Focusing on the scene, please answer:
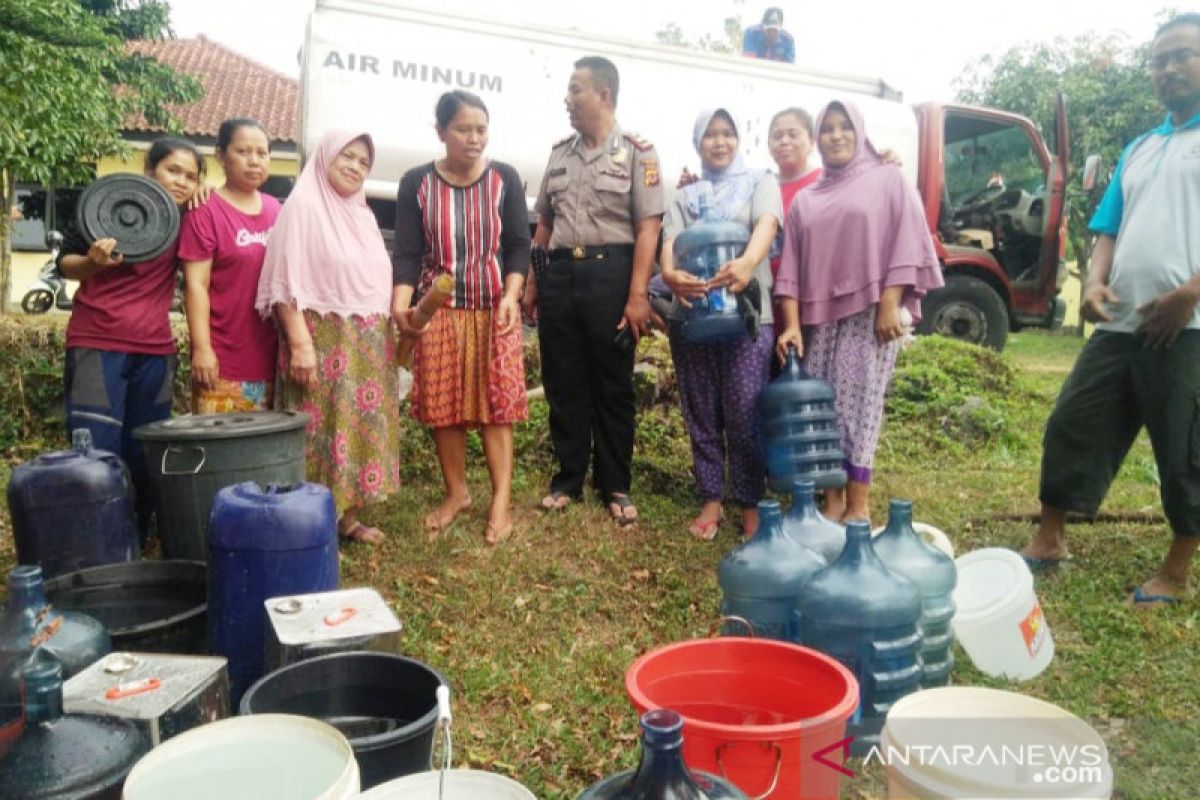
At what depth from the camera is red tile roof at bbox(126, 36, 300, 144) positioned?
16.7 m

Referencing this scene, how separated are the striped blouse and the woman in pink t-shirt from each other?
0.56 meters

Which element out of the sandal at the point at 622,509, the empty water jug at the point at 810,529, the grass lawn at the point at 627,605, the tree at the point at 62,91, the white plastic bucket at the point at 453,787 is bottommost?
the grass lawn at the point at 627,605

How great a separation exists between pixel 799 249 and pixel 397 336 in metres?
1.82

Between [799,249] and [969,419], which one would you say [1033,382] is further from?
[799,249]

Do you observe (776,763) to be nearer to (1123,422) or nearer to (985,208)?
(1123,422)

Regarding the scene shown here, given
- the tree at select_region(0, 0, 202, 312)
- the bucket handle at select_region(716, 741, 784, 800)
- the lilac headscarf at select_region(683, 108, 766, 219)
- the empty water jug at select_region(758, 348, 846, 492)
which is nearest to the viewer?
the bucket handle at select_region(716, 741, 784, 800)

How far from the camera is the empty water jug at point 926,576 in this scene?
252cm

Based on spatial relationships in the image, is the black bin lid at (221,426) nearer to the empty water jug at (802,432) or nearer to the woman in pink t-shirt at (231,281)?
the woman in pink t-shirt at (231,281)

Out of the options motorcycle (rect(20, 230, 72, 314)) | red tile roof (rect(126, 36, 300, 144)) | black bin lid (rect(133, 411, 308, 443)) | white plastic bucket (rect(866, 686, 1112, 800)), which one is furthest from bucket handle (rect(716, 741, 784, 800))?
red tile roof (rect(126, 36, 300, 144))

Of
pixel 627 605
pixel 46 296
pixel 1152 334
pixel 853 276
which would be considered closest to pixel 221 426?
pixel 627 605

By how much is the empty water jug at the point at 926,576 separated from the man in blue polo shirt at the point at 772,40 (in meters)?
6.89

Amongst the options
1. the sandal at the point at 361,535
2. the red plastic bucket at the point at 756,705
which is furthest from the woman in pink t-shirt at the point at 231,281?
the red plastic bucket at the point at 756,705

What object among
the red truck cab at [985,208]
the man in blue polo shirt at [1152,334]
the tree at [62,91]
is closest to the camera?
the man in blue polo shirt at [1152,334]

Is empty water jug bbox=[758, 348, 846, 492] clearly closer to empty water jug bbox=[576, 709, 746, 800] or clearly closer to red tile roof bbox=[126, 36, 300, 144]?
empty water jug bbox=[576, 709, 746, 800]
